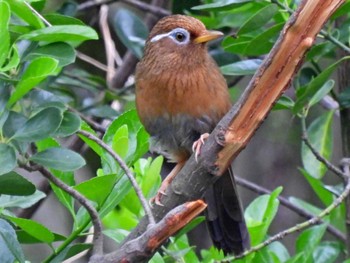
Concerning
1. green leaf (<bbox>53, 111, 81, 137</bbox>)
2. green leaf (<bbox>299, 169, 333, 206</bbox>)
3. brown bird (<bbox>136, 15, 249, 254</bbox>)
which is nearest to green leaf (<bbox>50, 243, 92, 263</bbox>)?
green leaf (<bbox>53, 111, 81, 137</bbox>)

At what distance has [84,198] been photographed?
2.57 metres

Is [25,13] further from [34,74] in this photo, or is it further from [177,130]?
[177,130]

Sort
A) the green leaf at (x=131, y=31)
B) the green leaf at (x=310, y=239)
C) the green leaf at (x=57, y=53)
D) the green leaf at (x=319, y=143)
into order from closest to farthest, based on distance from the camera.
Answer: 1. the green leaf at (x=57, y=53)
2. the green leaf at (x=310, y=239)
3. the green leaf at (x=319, y=143)
4. the green leaf at (x=131, y=31)

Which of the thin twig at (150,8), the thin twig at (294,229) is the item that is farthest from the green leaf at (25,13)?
the thin twig at (150,8)

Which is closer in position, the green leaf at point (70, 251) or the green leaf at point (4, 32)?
the green leaf at point (4, 32)

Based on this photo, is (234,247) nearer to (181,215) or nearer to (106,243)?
(181,215)

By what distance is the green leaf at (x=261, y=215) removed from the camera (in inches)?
134

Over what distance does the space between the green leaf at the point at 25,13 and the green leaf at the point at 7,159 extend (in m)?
0.49

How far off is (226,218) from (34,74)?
118 cm

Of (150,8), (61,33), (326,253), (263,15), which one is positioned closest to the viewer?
(61,33)

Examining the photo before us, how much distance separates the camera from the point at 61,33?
2793 mm

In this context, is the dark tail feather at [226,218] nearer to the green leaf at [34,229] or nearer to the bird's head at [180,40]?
the bird's head at [180,40]

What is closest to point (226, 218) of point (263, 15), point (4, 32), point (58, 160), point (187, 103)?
point (187, 103)

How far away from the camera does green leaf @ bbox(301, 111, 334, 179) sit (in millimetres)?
3797
